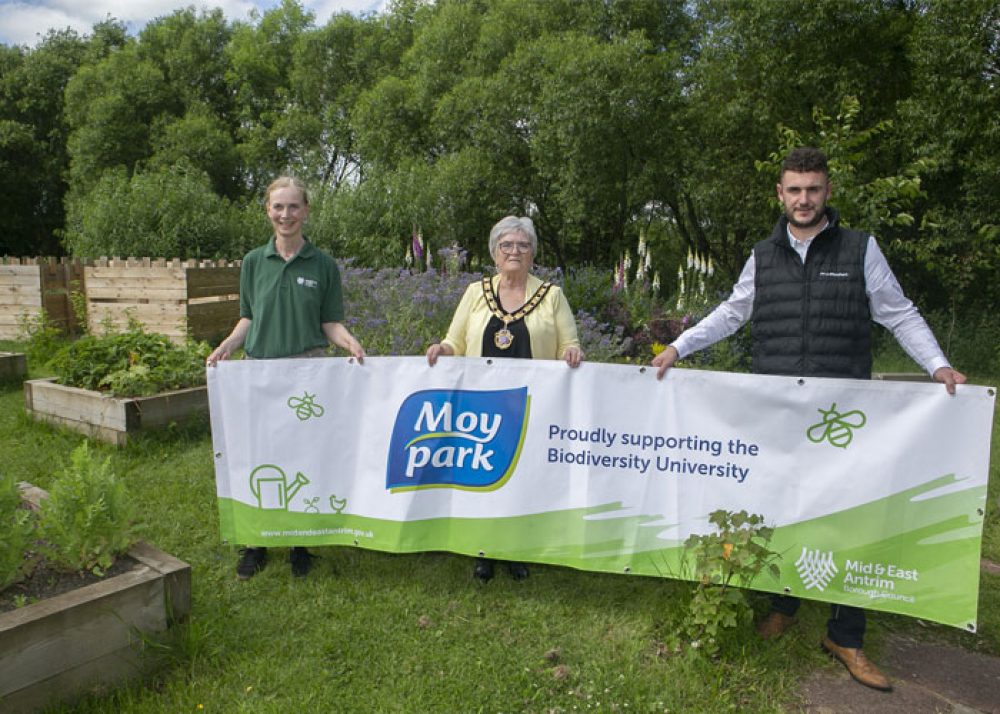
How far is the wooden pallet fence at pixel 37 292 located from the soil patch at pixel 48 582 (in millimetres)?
9787

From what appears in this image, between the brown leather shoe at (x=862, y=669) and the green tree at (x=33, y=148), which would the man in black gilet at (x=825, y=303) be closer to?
the brown leather shoe at (x=862, y=669)

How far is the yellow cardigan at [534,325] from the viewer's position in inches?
143

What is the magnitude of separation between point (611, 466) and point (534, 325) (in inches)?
33.4

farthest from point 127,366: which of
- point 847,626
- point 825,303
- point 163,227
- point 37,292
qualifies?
point 163,227

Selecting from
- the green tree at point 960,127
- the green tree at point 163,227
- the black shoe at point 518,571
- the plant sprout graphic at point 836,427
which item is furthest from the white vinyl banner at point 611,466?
the green tree at point 960,127

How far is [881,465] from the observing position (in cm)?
297

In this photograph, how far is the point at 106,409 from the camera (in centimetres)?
575

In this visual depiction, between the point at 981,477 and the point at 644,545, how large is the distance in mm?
1445

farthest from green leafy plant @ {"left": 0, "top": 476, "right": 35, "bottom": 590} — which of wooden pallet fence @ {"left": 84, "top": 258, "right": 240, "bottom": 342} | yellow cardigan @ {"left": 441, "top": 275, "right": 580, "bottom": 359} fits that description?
wooden pallet fence @ {"left": 84, "top": 258, "right": 240, "bottom": 342}

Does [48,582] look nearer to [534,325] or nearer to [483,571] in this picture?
[483,571]

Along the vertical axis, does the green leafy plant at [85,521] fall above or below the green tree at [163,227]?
below

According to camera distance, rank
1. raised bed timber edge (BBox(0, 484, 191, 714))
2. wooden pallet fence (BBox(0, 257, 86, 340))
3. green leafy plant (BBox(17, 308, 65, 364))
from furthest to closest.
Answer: wooden pallet fence (BBox(0, 257, 86, 340))
green leafy plant (BBox(17, 308, 65, 364))
raised bed timber edge (BBox(0, 484, 191, 714))

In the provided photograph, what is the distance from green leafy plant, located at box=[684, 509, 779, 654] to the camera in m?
2.96

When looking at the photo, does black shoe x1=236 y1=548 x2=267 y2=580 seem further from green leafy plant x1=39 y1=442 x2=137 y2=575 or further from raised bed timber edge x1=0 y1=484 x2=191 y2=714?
green leafy plant x1=39 y1=442 x2=137 y2=575
